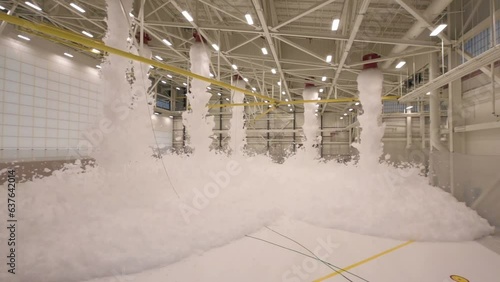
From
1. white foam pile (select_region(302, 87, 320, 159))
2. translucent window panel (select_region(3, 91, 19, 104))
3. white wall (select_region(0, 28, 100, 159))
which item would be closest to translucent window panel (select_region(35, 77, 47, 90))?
white wall (select_region(0, 28, 100, 159))

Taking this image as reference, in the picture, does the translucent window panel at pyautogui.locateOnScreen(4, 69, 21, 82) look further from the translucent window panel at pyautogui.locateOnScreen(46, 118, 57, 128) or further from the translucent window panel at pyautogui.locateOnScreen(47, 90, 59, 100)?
the translucent window panel at pyautogui.locateOnScreen(46, 118, 57, 128)

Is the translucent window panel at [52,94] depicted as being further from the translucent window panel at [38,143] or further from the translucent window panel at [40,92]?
the translucent window panel at [38,143]

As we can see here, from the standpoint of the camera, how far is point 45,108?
14055mm

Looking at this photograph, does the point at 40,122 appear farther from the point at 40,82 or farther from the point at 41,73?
the point at 41,73

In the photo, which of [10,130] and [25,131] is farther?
[25,131]

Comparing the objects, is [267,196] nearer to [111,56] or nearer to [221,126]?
[111,56]

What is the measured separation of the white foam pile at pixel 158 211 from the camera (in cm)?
346

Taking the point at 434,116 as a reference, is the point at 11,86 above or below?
above

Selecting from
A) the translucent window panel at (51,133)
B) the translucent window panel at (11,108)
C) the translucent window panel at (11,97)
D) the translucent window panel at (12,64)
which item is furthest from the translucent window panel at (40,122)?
the translucent window panel at (12,64)

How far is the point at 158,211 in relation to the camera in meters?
5.18

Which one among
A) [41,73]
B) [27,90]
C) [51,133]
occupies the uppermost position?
[41,73]

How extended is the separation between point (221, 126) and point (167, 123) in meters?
6.43

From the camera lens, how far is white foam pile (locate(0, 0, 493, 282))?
3457 mm

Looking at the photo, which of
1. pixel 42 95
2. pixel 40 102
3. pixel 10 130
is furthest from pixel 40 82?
pixel 10 130
